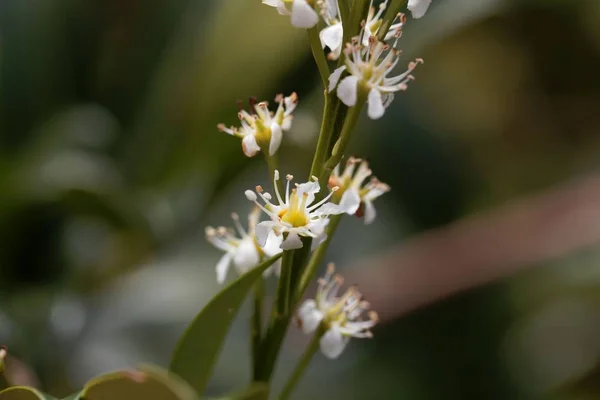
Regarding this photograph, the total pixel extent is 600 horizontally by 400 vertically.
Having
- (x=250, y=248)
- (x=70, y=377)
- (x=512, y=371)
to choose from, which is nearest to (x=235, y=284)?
(x=250, y=248)

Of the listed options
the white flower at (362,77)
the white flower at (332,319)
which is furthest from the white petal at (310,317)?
the white flower at (362,77)

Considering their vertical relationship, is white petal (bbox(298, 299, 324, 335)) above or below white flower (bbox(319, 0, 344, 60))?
below

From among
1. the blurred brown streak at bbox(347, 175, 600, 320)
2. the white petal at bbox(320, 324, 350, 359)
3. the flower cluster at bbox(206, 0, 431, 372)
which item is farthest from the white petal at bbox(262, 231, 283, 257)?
the blurred brown streak at bbox(347, 175, 600, 320)

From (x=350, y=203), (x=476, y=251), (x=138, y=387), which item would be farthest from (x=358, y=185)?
(x=476, y=251)

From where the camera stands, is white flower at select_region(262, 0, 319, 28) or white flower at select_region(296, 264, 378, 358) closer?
white flower at select_region(262, 0, 319, 28)

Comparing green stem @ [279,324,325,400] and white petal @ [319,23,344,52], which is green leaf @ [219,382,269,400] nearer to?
green stem @ [279,324,325,400]

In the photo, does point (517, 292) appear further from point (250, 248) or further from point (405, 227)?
point (250, 248)

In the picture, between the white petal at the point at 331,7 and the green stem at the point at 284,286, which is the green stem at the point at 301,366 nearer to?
the green stem at the point at 284,286

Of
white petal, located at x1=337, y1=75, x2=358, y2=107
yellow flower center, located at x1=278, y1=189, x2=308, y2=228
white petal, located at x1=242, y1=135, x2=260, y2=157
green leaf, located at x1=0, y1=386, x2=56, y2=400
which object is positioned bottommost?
green leaf, located at x1=0, y1=386, x2=56, y2=400
